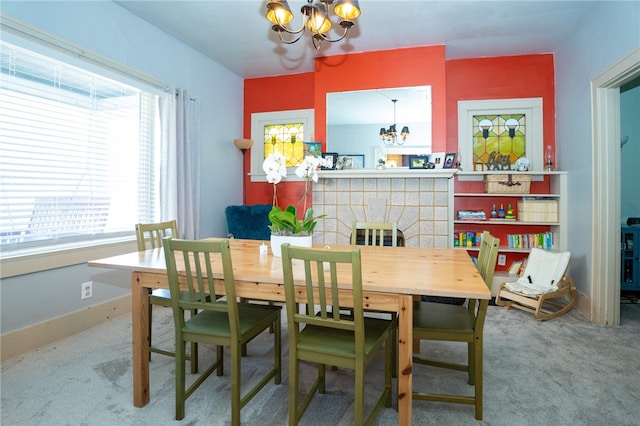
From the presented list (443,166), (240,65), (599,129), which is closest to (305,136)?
(240,65)

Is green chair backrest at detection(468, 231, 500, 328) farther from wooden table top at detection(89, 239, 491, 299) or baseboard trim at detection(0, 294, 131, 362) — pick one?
baseboard trim at detection(0, 294, 131, 362)

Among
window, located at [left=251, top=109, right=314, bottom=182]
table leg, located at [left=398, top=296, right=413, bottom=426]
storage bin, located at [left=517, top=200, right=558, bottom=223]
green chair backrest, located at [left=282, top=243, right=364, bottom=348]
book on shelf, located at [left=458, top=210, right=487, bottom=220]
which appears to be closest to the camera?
green chair backrest, located at [left=282, top=243, right=364, bottom=348]

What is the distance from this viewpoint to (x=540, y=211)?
370 cm

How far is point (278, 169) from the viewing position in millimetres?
1936

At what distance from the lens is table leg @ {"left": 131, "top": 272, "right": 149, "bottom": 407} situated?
1764 mm

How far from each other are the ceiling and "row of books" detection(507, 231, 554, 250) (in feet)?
6.68

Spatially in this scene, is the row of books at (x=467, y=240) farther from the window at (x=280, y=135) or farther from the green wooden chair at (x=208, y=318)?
the green wooden chair at (x=208, y=318)

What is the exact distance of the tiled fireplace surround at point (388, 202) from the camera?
12.1ft

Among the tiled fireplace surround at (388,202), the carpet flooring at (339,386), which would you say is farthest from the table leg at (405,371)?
the tiled fireplace surround at (388,202)

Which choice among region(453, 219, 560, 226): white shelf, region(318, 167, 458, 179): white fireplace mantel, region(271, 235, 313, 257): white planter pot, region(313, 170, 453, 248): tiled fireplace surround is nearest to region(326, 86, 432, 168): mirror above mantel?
region(318, 167, 458, 179): white fireplace mantel

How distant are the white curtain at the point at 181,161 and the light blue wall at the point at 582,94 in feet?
12.5

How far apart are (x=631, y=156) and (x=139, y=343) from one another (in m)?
5.33

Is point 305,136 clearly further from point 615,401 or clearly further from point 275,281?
point 615,401

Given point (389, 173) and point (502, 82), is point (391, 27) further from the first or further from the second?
point (502, 82)
